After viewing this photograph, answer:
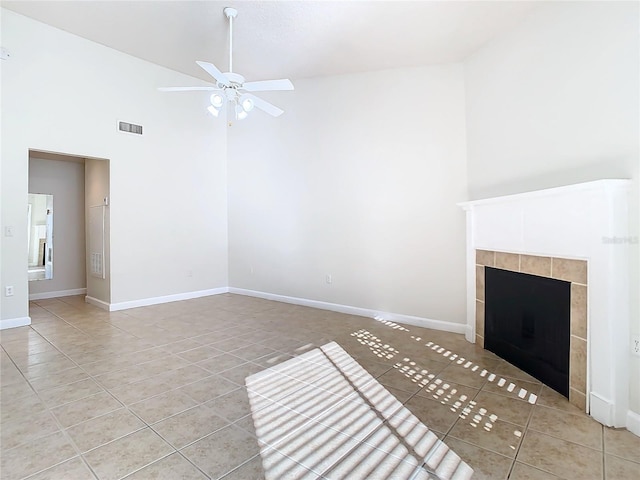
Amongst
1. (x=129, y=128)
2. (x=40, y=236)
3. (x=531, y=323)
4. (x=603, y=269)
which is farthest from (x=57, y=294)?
(x=603, y=269)

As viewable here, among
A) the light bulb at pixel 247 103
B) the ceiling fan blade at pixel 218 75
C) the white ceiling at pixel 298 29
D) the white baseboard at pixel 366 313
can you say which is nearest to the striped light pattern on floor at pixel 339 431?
the white baseboard at pixel 366 313

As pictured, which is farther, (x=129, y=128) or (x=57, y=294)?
(x=57, y=294)

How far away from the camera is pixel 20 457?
1.67 meters

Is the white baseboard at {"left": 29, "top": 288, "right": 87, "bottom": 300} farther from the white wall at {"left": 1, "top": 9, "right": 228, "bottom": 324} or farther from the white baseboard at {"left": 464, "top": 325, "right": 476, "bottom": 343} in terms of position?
the white baseboard at {"left": 464, "top": 325, "right": 476, "bottom": 343}

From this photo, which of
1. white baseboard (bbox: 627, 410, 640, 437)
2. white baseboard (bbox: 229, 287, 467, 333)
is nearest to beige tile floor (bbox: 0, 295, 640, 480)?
white baseboard (bbox: 627, 410, 640, 437)

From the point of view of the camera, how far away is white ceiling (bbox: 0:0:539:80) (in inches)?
125

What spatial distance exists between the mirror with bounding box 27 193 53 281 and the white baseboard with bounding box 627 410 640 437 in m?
7.68

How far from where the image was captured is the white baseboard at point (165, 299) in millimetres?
4852

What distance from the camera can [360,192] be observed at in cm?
451

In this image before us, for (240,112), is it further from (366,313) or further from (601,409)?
(601,409)

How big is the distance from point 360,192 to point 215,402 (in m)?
3.15

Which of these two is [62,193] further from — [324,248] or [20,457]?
[20,457]

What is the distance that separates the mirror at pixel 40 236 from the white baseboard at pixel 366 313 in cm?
345

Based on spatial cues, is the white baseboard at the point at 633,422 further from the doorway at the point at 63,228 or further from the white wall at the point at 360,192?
the doorway at the point at 63,228
